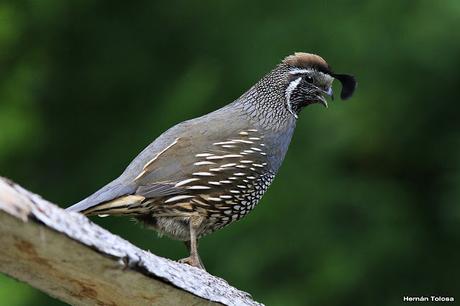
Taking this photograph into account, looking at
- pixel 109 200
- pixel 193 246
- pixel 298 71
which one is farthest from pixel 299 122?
pixel 109 200

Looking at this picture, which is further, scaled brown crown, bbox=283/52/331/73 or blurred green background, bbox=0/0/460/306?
blurred green background, bbox=0/0/460/306

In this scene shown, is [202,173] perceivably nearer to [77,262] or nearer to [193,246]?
[193,246]

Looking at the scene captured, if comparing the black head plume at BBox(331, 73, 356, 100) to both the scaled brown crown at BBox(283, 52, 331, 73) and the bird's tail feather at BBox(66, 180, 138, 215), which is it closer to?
the scaled brown crown at BBox(283, 52, 331, 73)

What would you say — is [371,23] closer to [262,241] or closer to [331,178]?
[331,178]

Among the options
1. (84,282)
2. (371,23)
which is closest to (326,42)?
(371,23)

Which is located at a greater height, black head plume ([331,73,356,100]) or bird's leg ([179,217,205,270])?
black head plume ([331,73,356,100])

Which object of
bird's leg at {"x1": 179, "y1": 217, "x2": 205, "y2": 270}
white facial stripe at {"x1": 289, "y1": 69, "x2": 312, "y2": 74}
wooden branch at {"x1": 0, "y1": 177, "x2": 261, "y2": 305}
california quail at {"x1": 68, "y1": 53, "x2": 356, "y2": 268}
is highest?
white facial stripe at {"x1": 289, "y1": 69, "x2": 312, "y2": 74}

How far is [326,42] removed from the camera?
898 centimetres

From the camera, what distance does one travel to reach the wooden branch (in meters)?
3.37

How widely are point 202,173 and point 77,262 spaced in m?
2.11

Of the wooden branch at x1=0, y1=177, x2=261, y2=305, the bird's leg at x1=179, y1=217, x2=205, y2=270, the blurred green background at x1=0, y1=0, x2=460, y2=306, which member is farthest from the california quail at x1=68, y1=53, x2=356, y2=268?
the blurred green background at x1=0, y1=0, x2=460, y2=306

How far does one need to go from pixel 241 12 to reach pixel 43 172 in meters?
2.23

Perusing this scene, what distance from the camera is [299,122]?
8891 mm

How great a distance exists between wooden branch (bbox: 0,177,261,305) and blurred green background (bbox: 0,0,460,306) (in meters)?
4.37
